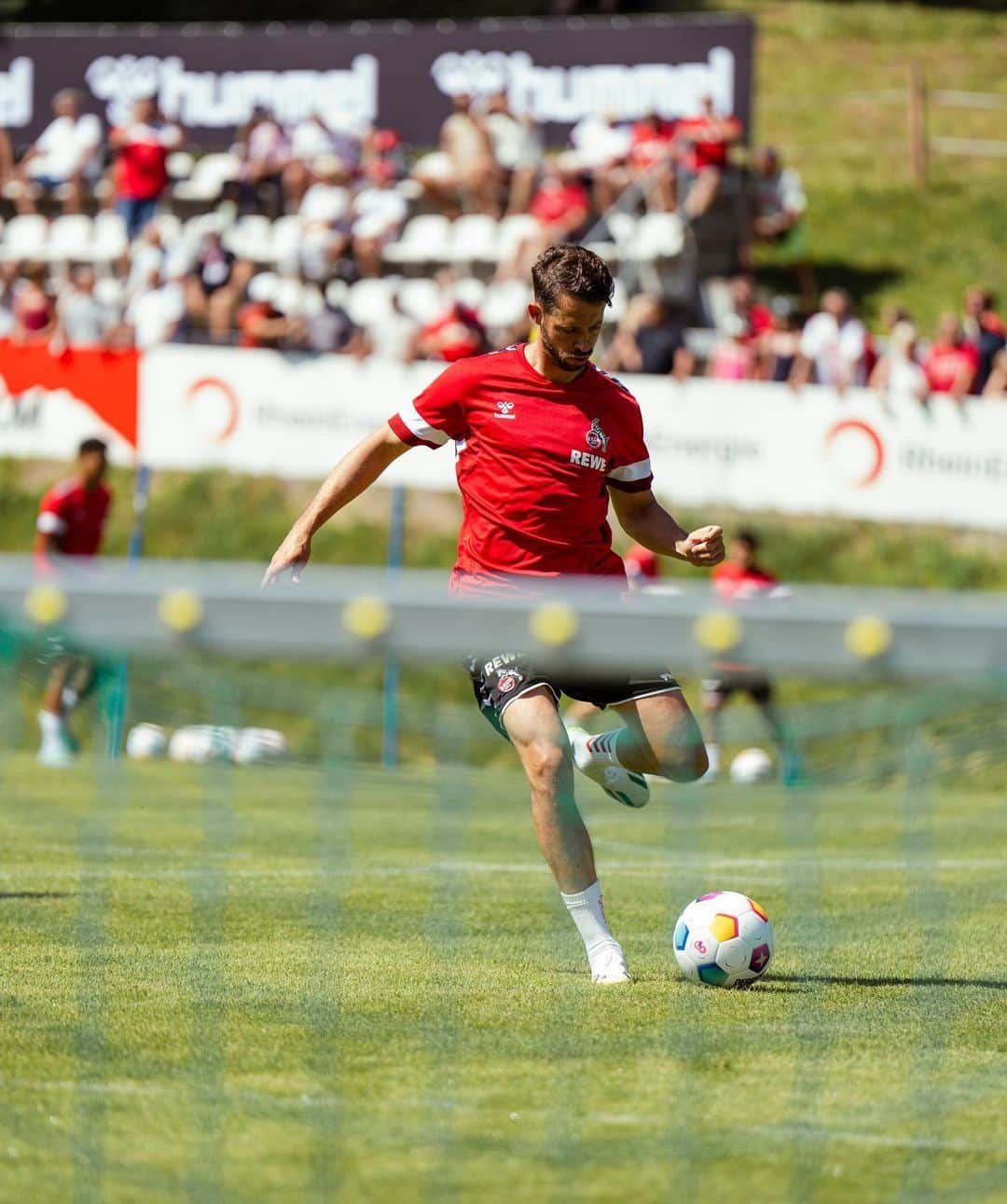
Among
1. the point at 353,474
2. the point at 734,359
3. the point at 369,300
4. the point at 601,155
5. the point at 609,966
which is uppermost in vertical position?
the point at 353,474

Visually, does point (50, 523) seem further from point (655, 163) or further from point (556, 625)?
point (556, 625)

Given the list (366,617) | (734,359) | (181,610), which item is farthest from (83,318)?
(366,617)

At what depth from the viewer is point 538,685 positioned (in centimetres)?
667

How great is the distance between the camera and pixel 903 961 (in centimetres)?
752

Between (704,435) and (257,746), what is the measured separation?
4.91 m

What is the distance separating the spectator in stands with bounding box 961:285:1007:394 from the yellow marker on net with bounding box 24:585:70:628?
15.7 m

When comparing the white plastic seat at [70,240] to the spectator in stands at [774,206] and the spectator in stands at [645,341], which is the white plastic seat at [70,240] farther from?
the spectator in stands at [774,206]

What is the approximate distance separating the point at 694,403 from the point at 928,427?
2.07 meters

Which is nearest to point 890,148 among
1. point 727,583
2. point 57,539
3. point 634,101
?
point 634,101

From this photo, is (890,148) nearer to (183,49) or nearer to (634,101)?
(634,101)

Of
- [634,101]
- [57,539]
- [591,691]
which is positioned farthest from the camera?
[634,101]

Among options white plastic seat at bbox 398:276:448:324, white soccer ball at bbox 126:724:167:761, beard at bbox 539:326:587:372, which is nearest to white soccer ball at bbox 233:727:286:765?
white soccer ball at bbox 126:724:167:761

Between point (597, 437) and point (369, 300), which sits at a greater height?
point (597, 437)

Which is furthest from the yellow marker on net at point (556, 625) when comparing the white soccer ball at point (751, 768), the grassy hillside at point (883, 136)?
the grassy hillside at point (883, 136)
